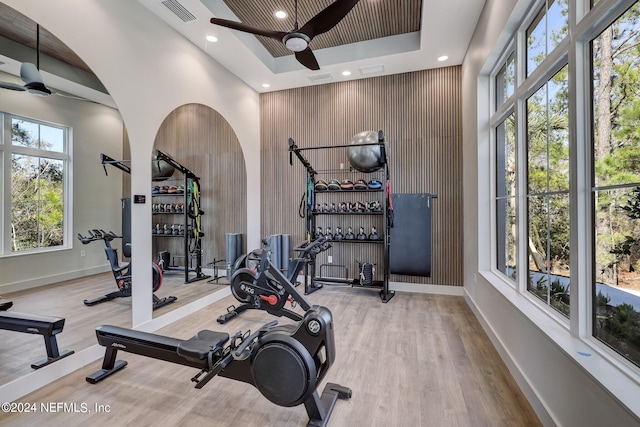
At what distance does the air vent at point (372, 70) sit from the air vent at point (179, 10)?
290 centimetres

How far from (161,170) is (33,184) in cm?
149

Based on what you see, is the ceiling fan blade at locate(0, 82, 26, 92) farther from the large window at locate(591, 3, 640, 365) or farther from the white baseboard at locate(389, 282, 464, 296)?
the white baseboard at locate(389, 282, 464, 296)

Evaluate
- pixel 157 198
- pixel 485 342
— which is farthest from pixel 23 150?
pixel 485 342

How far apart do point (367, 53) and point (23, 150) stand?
481 cm

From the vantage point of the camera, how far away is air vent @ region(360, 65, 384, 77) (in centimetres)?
515

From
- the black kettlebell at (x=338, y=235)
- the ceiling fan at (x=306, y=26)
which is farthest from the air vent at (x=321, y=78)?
the black kettlebell at (x=338, y=235)

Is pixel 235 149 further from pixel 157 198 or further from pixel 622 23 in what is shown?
pixel 622 23

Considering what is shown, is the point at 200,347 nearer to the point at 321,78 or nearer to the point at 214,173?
the point at 214,173

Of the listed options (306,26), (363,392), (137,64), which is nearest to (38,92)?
(137,64)

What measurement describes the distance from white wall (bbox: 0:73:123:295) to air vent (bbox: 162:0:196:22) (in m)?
1.53

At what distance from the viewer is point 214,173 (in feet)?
18.0

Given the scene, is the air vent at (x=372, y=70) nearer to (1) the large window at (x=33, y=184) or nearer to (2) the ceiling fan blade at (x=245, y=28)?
(2) the ceiling fan blade at (x=245, y=28)

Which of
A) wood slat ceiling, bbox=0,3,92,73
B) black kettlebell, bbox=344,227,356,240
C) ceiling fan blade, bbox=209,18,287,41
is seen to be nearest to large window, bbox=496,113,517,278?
black kettlebell, bbox=344,227,356,240

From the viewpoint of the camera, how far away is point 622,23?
5.14 feet
